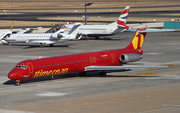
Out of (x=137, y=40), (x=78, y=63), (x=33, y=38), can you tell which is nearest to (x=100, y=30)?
(x=33, y=38)

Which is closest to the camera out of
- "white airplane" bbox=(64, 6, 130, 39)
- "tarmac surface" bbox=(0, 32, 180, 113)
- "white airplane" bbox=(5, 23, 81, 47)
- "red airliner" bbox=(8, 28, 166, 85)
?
"tarmac surface" bbox=(0, 32, 180, 113)

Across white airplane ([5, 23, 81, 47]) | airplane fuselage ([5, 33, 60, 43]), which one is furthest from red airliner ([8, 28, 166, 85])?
airplane fuselage ([5, 33, 60, 43])

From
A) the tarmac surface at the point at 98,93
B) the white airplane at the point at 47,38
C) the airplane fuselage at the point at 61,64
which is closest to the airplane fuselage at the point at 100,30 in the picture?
the white airplane at the point at 47,38

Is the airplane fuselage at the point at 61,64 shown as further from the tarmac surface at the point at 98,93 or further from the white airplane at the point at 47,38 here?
the white airplane at the point at 47,38

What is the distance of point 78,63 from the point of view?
43.1m

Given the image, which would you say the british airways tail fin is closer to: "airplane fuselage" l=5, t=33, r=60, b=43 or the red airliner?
the red airliner

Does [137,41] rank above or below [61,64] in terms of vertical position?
above

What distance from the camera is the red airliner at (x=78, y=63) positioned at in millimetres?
39062

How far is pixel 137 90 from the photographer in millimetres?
36219

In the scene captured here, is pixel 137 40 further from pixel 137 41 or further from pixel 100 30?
pixel 100 30

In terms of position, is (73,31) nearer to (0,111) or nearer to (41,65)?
(41,65)

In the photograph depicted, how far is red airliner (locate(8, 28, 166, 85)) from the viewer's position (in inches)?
1538

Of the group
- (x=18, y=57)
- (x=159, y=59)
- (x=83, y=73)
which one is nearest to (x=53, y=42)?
(x=18, y=57)

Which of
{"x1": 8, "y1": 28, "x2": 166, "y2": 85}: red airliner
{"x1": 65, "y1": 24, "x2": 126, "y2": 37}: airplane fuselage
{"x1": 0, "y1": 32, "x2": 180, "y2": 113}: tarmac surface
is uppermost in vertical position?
{"x1": 65, "y1": 24, "x2": 126, "y2": 37}: airplane fuselage
